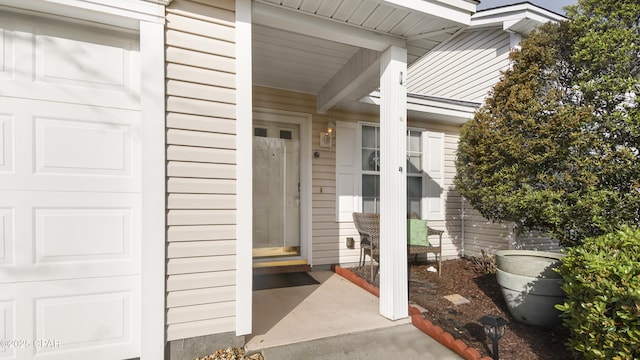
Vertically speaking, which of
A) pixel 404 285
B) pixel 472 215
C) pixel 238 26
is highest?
pixel 238 26

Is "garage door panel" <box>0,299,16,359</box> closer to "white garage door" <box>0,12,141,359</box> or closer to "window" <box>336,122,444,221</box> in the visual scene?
"white garage door" <box>0,12,141,359</box>

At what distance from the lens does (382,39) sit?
2572 millimetres

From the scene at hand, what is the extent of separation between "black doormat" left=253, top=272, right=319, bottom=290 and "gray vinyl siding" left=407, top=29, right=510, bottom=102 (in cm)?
411

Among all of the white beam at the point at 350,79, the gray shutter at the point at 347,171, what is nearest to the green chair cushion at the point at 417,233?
the gray shutter at the point at 347,171

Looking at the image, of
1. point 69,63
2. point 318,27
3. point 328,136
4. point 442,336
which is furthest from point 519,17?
point 69,63

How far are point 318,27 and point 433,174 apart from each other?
3.47m

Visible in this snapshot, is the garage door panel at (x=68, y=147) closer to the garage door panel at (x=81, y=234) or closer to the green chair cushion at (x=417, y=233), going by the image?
the garage door panel at (x=81, y=234)

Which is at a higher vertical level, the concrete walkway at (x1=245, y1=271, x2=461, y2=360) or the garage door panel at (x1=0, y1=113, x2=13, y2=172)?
the garage door panel at (x1=0, y1=113, x2=13, y2=172)

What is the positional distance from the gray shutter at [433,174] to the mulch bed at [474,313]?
103 cm

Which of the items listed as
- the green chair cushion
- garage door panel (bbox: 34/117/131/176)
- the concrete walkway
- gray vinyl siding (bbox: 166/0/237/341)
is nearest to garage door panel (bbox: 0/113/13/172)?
garage door panel (bbox: 34/117/131/176)

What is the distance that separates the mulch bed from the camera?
84.9 inches

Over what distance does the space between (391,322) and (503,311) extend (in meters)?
1.22

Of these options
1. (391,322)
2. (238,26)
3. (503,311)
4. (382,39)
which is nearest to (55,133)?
(238,26)

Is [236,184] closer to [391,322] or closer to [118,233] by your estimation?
[118,233]
